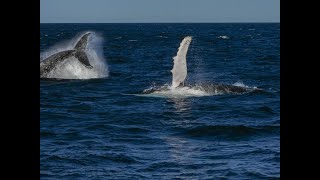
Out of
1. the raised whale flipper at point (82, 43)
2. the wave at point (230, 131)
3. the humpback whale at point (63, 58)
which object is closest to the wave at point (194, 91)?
the wave at point (230, 131)

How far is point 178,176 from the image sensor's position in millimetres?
10141

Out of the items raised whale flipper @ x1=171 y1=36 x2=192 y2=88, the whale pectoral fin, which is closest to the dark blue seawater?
raised whale flipper @ x1=171 y1=36 x2=192 y2=88

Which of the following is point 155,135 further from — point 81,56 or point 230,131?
point 81,56

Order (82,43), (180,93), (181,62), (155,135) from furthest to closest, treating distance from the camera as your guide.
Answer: (82,43)
(180,93)
(181,62)
(155,135)

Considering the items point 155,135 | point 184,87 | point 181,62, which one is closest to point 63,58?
point 184,87

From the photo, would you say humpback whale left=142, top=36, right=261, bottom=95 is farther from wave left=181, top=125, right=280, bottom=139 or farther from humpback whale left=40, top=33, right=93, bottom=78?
humpback whale left=40, top=33, right=93, bottom=78

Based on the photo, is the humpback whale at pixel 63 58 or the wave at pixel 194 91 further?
the humpback whale at pixel 63 58

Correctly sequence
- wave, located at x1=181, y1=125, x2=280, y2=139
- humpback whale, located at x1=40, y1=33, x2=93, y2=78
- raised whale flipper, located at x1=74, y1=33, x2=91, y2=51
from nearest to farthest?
wave, located at x1=181, y1=125, x2=280, y2=139
humpback whale, located at x1=40, y1=33, x2=93, y2=78
raised whale flipper, located at x1=74, y1=33, x2=91, y2=51

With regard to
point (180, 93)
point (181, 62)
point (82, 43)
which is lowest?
point (180, 93)

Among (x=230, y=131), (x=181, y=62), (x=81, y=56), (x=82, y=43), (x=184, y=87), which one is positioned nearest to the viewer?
(x=230, y=131)

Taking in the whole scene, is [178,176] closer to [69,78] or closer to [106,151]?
[106,151]

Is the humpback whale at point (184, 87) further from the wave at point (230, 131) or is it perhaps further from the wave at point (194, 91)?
the wave at point (230, 131)

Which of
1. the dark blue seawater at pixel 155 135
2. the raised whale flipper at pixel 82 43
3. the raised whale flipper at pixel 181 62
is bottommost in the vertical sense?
the dark blue seawater at pixel 155 135
